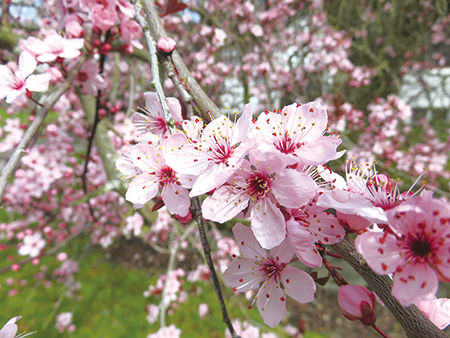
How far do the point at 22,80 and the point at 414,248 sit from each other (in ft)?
4.73

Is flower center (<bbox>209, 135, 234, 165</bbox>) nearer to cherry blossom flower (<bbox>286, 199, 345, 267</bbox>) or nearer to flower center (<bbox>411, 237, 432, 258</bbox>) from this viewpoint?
cherry blossom flower (<bbox>286, 199, 345, 267</bbox>)

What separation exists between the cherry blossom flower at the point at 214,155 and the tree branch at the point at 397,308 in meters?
0.36

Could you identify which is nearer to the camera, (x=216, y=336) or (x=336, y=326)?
(x=216, y=336)

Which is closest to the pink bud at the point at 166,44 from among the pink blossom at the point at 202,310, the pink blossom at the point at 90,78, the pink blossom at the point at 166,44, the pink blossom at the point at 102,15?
the pink blossom at the point at 166,44

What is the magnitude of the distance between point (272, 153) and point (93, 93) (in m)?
1.27

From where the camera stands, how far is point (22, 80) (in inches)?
41.9

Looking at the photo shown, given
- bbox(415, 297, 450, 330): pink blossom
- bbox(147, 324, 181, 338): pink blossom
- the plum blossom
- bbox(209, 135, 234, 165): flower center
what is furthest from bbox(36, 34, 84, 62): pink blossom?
bbox(147, 324, 181, 338): pink blossom

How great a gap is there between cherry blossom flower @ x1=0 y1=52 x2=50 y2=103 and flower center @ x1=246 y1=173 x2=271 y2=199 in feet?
3.02

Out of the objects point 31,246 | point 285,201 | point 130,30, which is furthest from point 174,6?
point 31,246

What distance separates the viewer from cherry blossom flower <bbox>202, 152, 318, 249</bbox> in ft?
2.02

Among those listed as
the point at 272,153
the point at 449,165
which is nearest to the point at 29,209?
the point at 272,153

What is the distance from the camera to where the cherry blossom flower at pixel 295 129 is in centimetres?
70

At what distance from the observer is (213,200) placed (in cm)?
68

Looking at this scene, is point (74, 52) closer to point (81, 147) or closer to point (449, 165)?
point (81, 147)
